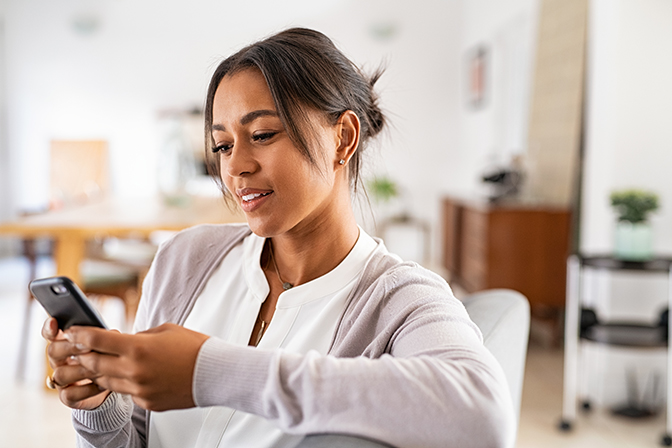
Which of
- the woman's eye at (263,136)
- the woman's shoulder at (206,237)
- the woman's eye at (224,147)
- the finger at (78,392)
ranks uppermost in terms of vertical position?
the woman's eye at (263,136)

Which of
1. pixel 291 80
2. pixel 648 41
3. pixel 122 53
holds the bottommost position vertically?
pixel 291 80

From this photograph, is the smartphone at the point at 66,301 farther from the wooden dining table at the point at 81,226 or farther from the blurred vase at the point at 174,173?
the blurred vase at the point at 174,173

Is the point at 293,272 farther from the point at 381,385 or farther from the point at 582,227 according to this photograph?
the point at 582,227

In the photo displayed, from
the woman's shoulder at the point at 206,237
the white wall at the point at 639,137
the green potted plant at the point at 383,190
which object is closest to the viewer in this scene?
the woman's shoulder at the point at 206,237

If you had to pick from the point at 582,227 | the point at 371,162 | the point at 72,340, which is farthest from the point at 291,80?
the point at 582,227

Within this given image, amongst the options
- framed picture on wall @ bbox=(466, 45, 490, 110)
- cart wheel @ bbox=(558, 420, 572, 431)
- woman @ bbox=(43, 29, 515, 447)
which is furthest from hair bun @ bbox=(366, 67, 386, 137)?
framed picture on wall @ bbox=(466, 45, 490, 110)

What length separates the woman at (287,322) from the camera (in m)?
0.66

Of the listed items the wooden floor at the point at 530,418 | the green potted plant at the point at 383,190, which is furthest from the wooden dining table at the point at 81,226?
the green potted plant at the point at 383,190

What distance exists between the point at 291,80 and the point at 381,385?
466 mm

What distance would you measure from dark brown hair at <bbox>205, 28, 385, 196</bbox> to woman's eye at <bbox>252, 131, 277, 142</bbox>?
0.08 feet

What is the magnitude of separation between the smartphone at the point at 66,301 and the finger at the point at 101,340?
44 mm

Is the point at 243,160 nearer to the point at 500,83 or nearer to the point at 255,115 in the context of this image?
the point at 255,115

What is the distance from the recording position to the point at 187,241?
3.86ft

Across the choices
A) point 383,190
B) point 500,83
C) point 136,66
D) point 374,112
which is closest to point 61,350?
point 374,112
